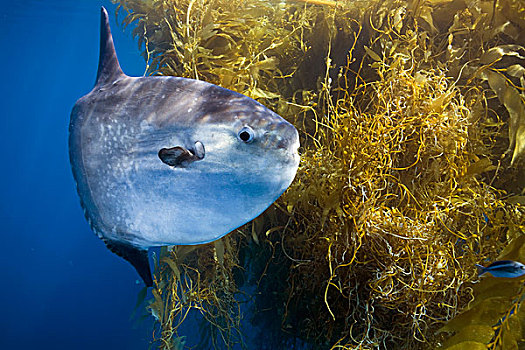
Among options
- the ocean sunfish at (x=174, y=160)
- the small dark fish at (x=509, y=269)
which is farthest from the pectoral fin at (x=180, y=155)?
the small dark fish at (x=509, y=269)

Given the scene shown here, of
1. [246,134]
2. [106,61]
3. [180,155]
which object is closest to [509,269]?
[246,134]

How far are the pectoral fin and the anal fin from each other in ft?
1.72

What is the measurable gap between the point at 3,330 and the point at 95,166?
77.8ft

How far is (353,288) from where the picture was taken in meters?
1.93

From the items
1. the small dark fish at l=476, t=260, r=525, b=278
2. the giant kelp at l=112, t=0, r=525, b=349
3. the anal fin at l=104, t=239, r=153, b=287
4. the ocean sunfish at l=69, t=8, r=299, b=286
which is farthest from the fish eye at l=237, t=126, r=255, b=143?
the small dark fish at l=476, t=260, r=525, b=278

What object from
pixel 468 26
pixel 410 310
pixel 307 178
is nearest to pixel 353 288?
pixel 410 310

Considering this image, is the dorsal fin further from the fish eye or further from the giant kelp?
the fish eye

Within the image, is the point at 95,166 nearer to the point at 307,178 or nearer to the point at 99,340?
the point at 307,178

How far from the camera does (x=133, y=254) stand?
138 cm

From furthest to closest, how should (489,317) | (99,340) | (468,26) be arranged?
(99,340) → (468,26) → (489,317)

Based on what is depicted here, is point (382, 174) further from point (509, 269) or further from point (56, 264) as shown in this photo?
point (56, 264)

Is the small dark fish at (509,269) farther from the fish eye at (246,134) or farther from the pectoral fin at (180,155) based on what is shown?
the pectoral fin at (180,155)

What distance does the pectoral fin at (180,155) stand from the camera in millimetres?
1050

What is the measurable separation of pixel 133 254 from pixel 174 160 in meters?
0.59
